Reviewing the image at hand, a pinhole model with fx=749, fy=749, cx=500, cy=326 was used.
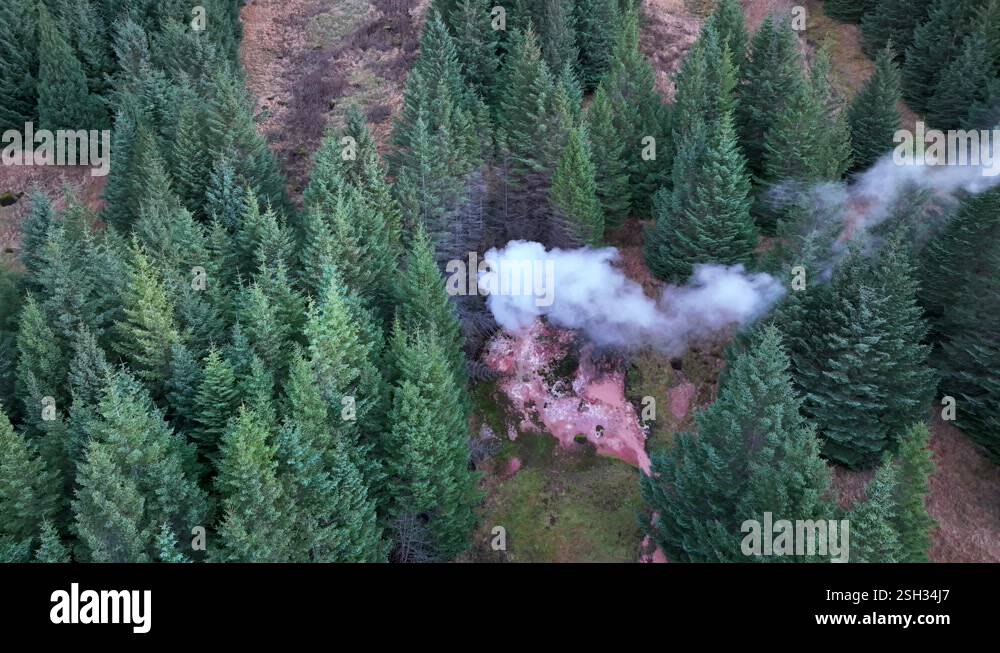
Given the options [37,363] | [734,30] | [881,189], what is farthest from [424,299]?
[734,30]

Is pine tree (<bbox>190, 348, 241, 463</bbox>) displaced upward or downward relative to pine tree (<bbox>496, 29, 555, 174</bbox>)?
downward

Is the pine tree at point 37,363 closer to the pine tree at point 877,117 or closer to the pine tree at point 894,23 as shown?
the pine tree at point 877,117

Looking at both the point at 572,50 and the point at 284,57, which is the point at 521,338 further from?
the point at 284,57

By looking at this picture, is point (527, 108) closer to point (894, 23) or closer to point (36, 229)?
point (36, 229)

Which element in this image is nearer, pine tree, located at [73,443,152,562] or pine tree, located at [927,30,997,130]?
pine tree, located at [73,443,152,562]

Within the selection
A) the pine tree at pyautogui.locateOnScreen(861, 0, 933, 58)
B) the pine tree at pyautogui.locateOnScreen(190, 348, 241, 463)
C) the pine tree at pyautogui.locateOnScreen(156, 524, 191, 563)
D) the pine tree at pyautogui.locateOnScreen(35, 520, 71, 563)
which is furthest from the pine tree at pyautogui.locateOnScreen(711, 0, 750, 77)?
the pine tree at pyautogui.locateOnScreen(35, 520, 71, 563)

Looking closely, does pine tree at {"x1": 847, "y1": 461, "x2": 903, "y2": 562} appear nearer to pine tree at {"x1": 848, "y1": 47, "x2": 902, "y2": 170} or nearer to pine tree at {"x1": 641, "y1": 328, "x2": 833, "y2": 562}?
pine tree at {"x1": 641, "y1": 328, "x2": 833, "y2": 562}
